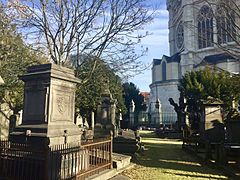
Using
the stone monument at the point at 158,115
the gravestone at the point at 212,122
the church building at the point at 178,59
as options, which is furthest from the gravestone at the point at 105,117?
the church building at the point at 178,59

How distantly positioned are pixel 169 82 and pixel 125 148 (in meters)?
52.3

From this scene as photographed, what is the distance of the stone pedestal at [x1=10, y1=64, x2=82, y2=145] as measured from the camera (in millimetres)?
6777

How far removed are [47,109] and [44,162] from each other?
1.69m

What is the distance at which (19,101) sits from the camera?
16.8m

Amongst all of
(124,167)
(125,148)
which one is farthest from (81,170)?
(125,148)

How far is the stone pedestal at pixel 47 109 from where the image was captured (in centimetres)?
678

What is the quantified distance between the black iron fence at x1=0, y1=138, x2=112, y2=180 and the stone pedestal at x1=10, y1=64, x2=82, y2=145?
1.70 feet

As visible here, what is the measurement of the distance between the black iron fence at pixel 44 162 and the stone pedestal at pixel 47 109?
0.52 metres

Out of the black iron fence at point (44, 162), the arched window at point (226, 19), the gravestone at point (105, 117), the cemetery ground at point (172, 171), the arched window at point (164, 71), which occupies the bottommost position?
the cemetery ground at point (172, 171)

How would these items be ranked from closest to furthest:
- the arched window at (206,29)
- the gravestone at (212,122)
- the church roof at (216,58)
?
the arched window at (206,29) < the gravestone at (212,122) < the church roof at (216,58)

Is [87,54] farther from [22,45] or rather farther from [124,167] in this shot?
[124,167]

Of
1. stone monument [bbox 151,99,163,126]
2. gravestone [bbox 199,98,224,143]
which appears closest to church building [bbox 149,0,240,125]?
stone monument [bbox 151,99,163,126]

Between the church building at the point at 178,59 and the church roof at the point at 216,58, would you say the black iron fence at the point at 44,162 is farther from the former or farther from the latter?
the church roof at the point at 216,58

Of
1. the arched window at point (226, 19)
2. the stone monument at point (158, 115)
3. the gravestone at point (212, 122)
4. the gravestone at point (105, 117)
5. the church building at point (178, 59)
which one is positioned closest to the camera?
the arched window at point (226, 19)
